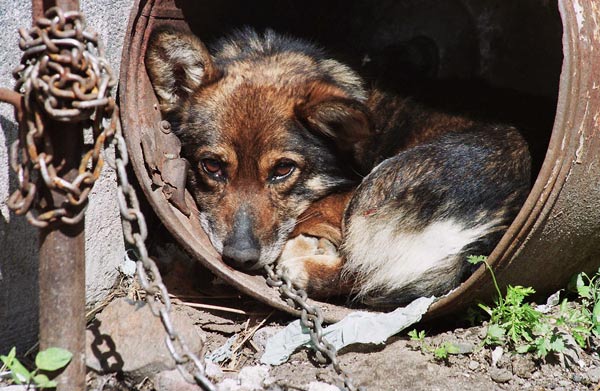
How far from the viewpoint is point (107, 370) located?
309 centimetres

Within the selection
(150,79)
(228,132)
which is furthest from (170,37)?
(228,132)

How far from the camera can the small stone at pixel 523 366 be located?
339 centimetres

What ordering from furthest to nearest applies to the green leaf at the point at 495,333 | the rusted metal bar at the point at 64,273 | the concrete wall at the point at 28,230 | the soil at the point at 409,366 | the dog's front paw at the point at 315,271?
the dog's front paw at the point at 315,271 → the green leaf at the point at 495,333 → the soil at the point at 409,366 → the concrete wall at the point at 28,230 → the rusted metal bar at the point at 64,273

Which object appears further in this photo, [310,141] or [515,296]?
[310,141]

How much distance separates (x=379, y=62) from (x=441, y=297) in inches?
91.1

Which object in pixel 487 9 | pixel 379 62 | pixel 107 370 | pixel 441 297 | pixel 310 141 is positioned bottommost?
pixel 107 370

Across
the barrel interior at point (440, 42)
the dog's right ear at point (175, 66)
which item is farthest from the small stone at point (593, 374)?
the dog's right ear at point (175, 66)

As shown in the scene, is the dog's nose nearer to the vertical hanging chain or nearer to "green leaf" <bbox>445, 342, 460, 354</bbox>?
"green leaf" <bbox>445, 342, 460, 354</bbox>

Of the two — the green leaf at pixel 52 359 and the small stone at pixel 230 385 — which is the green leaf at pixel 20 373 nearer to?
the green leaf at pixel 52 359

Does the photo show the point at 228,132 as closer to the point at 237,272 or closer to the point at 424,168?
the point at 237,272

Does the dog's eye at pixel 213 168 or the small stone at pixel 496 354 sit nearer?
the small stone at pixel 496 354

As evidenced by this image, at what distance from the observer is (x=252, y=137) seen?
4070mm

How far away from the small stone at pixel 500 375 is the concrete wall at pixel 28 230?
6.81 ft

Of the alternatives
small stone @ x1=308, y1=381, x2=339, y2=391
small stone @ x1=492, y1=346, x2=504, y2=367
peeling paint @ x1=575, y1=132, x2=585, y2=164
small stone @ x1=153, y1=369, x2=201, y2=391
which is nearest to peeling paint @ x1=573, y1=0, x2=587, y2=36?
peeling paint @ x1=575, y1=132, x2=585, y2=164
